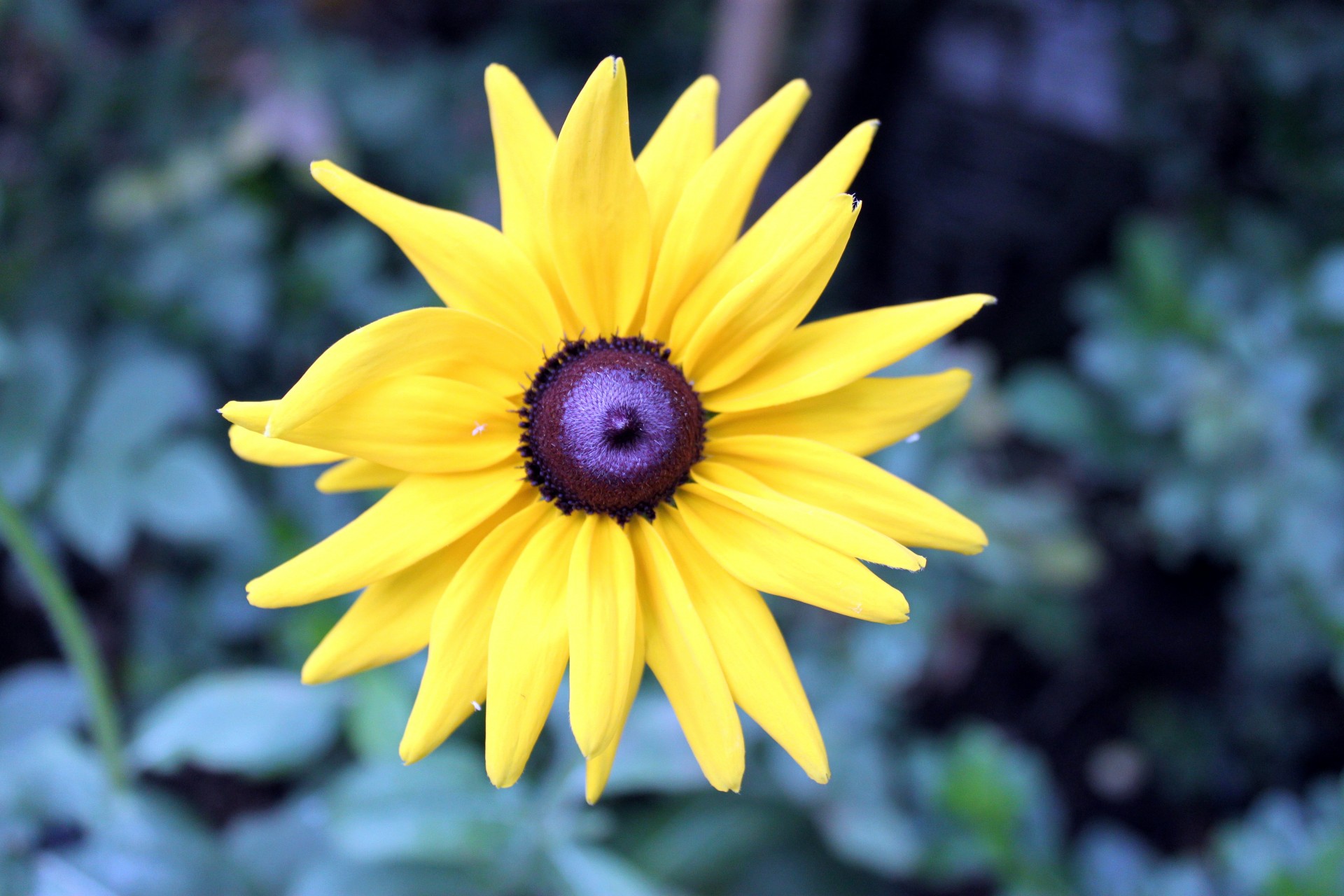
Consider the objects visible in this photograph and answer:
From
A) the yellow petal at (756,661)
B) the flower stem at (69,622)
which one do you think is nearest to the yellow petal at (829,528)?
the yellow petal at (756,661)

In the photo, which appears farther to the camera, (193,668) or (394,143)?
(394,143)

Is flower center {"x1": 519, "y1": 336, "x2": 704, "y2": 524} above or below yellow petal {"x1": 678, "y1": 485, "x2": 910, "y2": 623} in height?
above

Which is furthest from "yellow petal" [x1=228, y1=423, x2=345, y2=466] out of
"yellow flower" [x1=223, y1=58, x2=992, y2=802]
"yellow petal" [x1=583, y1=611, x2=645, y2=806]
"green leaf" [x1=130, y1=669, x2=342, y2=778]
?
"green leaf" [x1=130, y1=669, x2=342, y2=778]

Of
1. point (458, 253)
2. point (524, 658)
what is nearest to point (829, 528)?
point (524, 658)

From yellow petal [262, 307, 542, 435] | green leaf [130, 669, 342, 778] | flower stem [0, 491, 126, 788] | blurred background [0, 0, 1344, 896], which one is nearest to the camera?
yellow petal [262, 307, 542, 435]

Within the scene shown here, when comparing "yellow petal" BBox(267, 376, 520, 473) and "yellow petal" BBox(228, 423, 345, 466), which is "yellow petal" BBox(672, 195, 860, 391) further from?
"yellow petal" BBox(228, 423, 345, 466)

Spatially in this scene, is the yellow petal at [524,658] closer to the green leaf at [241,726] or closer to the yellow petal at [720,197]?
the yellow petal at [720,197]

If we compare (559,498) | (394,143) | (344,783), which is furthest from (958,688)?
(394,143)

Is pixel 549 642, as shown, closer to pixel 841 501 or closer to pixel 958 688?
pixel 841 501
